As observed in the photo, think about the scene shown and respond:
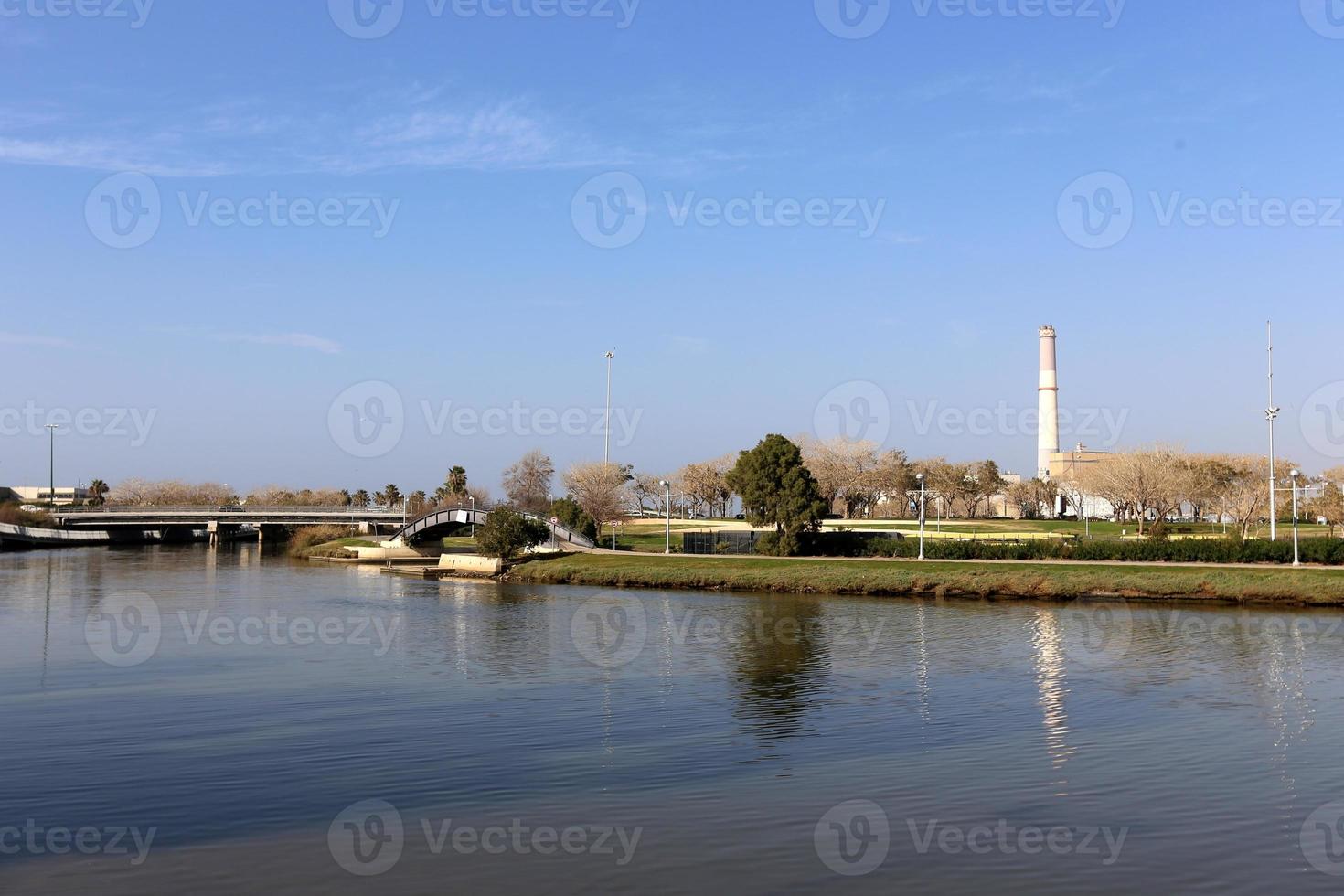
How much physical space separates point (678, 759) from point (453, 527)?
75.9 metres

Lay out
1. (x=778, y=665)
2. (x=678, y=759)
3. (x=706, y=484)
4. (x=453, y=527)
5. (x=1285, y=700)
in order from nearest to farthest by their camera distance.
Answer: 1. (x=678, y=759)
2. (x=1285, y=700)
3. (x=778, y=665)
4. (x=453, y=527)
5. (x=706, y=484)

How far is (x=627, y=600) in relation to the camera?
53.8 m

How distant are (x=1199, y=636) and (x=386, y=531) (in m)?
102

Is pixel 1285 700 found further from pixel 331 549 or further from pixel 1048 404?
pixel 1048 404

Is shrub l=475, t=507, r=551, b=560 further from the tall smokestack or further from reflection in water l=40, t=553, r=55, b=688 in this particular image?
the tall smokestack

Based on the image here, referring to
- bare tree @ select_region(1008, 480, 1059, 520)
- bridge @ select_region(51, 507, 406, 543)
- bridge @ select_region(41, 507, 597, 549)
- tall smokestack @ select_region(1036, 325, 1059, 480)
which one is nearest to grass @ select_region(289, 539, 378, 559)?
bridge @ select_region(41, 507, 597, 549)

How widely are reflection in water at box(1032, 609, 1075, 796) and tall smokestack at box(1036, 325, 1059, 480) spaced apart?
356 feet

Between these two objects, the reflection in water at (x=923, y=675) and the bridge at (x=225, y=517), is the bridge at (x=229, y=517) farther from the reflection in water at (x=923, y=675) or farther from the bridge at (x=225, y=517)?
the reflection in water at (x=923, y=675)

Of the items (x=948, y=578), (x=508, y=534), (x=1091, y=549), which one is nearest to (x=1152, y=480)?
(x=1091, y=549)

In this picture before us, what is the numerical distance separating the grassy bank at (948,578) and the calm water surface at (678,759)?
7.73 m

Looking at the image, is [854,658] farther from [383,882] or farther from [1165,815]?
[383,882]

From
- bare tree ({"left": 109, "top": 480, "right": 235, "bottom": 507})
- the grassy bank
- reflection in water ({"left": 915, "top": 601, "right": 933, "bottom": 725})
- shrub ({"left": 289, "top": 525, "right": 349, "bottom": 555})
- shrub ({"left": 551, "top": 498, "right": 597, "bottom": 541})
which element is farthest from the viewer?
bare tree ({"left": 109, "top": 480, "right": 235, "bottom": 507})

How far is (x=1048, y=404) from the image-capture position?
14575 centimetres

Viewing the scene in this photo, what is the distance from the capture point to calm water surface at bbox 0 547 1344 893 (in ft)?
46.5
